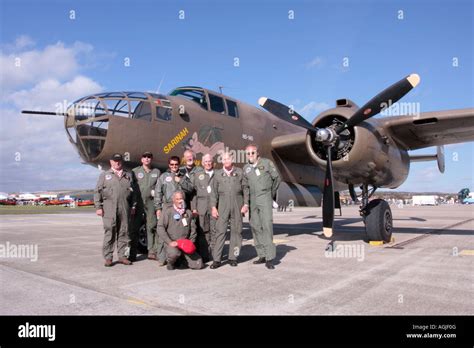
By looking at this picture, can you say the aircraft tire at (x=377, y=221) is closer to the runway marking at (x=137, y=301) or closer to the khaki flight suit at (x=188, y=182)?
the khaki flight suit at (x=188, y=182)

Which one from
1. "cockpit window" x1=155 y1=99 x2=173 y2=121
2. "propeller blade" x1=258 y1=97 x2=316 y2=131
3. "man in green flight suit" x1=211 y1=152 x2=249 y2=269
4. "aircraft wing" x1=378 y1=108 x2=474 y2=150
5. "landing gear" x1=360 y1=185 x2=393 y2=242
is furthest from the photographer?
"propeller blade" x1=258 y1=97 x2=316 y2=131

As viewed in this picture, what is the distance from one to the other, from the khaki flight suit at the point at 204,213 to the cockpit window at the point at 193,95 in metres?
3.17

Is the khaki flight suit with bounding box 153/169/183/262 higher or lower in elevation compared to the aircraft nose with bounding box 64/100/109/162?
lower

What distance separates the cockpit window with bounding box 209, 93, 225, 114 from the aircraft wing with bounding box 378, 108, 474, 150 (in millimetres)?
4465

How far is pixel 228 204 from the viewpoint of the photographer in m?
7.17

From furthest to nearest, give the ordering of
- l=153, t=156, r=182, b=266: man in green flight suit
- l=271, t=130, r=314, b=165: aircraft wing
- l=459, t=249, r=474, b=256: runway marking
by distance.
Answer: l=271, t=130, r=314, b=165: aircraft wing, l=459, t=249, r=474, b=256: runway marking, l=153, t=156, r=182, b=266: man in green flight suit

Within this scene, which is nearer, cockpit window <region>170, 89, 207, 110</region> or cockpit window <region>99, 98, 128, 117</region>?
cockpit window <region>99, 98, 128, 117</region>

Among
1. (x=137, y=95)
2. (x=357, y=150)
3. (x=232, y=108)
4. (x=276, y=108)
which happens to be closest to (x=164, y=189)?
(x=137, y=95)

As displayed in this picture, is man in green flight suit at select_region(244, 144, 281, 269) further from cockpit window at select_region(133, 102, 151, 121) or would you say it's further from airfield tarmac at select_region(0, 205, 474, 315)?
cockpit window at select_region(133, 102, 151, 121)

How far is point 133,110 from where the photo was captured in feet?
27.7

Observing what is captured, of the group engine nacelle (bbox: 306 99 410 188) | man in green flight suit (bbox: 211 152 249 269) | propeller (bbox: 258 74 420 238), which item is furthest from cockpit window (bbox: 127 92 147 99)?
engine nacelle (bbox: 306 99 410 188)

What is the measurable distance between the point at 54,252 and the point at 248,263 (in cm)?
494

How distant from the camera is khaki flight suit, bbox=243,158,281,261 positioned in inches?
282

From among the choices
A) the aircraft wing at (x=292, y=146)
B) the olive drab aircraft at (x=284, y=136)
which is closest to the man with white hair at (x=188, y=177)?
the olive drab aircraft at (x=284, y=136)
